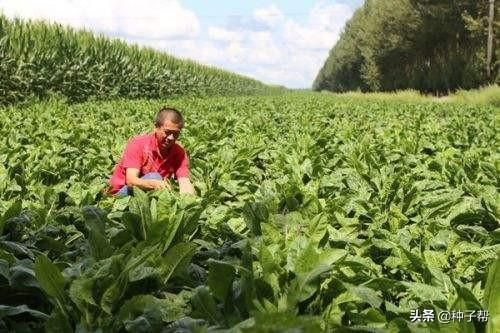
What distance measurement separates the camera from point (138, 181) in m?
4.57

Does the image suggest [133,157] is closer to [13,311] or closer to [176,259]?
[176,259]

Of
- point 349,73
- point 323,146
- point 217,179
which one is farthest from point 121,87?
point 349,73

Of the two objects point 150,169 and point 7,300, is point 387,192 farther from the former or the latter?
point 7,300

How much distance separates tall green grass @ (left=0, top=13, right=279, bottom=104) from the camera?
1633 centimetres

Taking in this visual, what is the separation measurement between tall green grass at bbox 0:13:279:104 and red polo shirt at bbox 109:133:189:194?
12040 millimetres

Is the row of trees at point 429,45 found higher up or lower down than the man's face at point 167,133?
higher up

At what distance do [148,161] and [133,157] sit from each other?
186mm

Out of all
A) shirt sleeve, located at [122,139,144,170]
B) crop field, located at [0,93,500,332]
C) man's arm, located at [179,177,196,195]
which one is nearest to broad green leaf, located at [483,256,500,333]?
crop field, located at [0,93,500,332]

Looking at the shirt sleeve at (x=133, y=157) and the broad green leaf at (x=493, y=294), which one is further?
the shirt sleeve at (x=133, y=157)

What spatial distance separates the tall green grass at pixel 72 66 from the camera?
16.3 m

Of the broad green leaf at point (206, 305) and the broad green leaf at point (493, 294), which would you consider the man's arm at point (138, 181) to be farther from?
the broad green leaf at point (493, 294)

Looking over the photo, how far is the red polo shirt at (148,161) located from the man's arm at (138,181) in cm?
6

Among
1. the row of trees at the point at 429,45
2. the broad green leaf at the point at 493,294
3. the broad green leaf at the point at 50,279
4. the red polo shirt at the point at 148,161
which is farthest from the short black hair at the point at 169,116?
the row of trees at the point at 429,45

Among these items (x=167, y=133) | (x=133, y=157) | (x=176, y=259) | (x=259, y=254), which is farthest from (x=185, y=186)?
(x=259, y=254)
